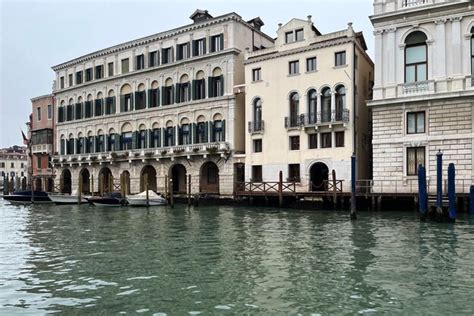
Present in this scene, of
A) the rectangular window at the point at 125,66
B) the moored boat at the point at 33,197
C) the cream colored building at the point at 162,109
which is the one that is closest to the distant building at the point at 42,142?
the cream colored building at the point at 162,109

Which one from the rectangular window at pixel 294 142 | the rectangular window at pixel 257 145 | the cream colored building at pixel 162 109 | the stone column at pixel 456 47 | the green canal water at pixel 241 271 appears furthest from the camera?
the cream colored building at pixel 162 109

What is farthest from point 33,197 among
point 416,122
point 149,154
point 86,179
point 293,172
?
point 416,122

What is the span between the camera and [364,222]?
57.9ft

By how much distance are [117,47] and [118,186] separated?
11.3 meters

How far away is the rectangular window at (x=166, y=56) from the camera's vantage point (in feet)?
115

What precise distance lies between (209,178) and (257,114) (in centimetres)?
627

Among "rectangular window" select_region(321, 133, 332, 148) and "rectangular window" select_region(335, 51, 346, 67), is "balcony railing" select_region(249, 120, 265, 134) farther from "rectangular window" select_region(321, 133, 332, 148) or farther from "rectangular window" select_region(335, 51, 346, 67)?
"rectangular window" select_region(335, 51, 346, 67)

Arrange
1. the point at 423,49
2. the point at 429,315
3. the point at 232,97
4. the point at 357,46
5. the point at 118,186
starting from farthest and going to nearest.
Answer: the point at 118,186 < the point at 232,97 < the point at 357,46 < the point at 423,49 < the point at 429,315

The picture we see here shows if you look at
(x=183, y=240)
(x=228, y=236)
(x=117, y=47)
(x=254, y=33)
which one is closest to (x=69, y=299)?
(x=183, y=240)

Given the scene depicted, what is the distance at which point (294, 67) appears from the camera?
28344mm

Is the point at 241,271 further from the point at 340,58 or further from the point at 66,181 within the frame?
the point at 66,181

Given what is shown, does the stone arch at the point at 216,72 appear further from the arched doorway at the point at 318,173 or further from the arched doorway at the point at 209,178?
the arched doorway at the point at 318,173

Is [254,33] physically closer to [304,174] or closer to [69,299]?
[304,174]

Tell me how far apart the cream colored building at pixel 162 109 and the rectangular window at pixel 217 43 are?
0.20 feet
